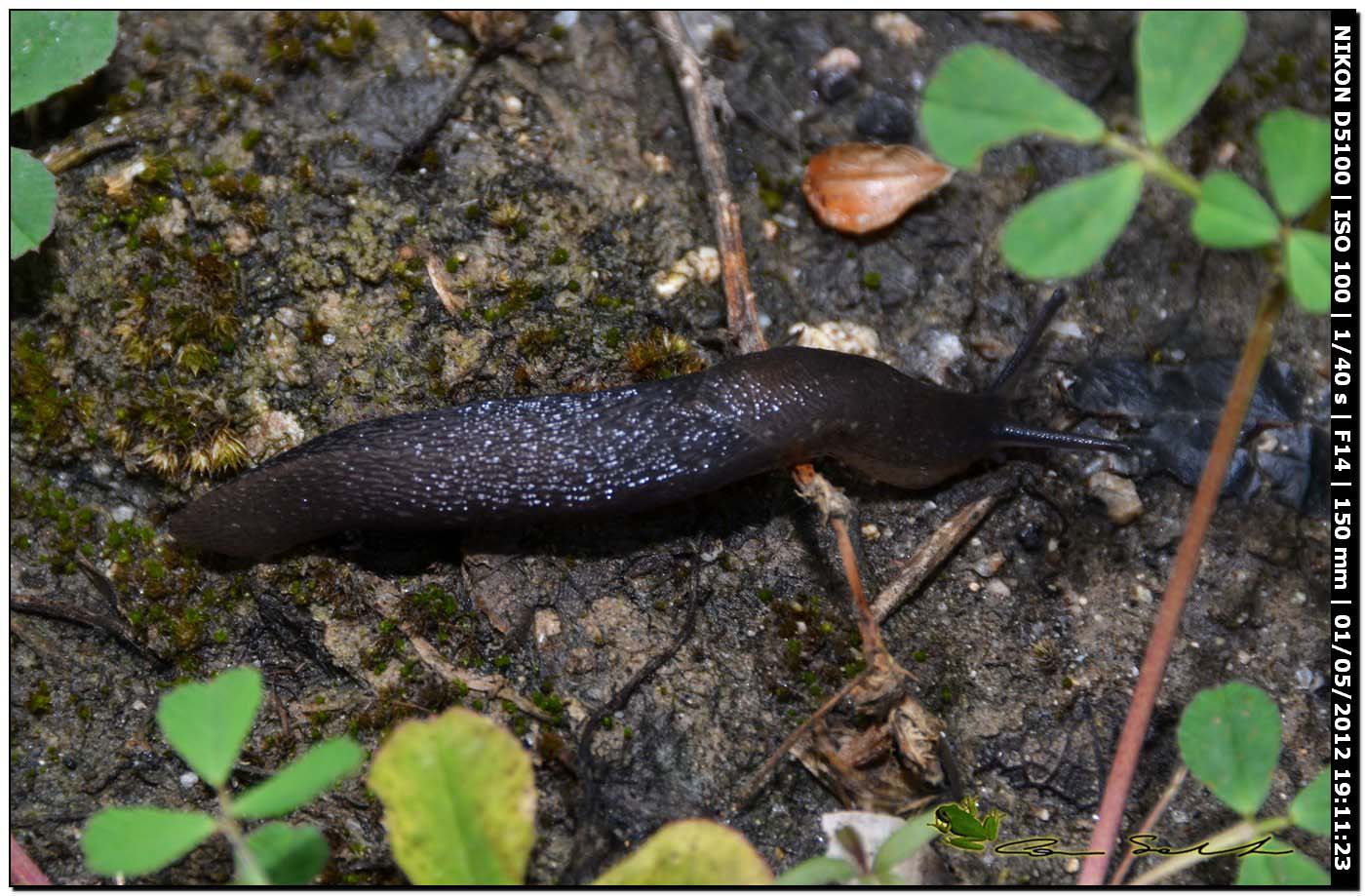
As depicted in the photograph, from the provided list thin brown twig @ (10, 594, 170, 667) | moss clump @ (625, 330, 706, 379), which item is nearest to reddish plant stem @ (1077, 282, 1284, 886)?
moss clump @ (625, 330, 706, 379)

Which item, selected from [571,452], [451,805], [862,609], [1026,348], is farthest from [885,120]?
[451,805]

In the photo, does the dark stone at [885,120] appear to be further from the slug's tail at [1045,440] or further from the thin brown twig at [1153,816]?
the thin brown twig at [1153,816]

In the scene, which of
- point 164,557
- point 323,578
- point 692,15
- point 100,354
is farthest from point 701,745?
point 692,15

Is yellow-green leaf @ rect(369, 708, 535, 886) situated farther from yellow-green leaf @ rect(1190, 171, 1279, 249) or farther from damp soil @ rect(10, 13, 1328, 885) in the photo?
yellow-green leaf @ rect(1190, 171, 1279, 249)

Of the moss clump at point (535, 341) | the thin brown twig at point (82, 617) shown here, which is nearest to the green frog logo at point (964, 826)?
the moss clump at point (535, 341)

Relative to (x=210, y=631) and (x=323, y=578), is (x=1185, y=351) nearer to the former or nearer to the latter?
(x=323, y=578)

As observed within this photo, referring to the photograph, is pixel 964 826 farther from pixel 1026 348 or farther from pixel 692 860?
pixel 1026 348
